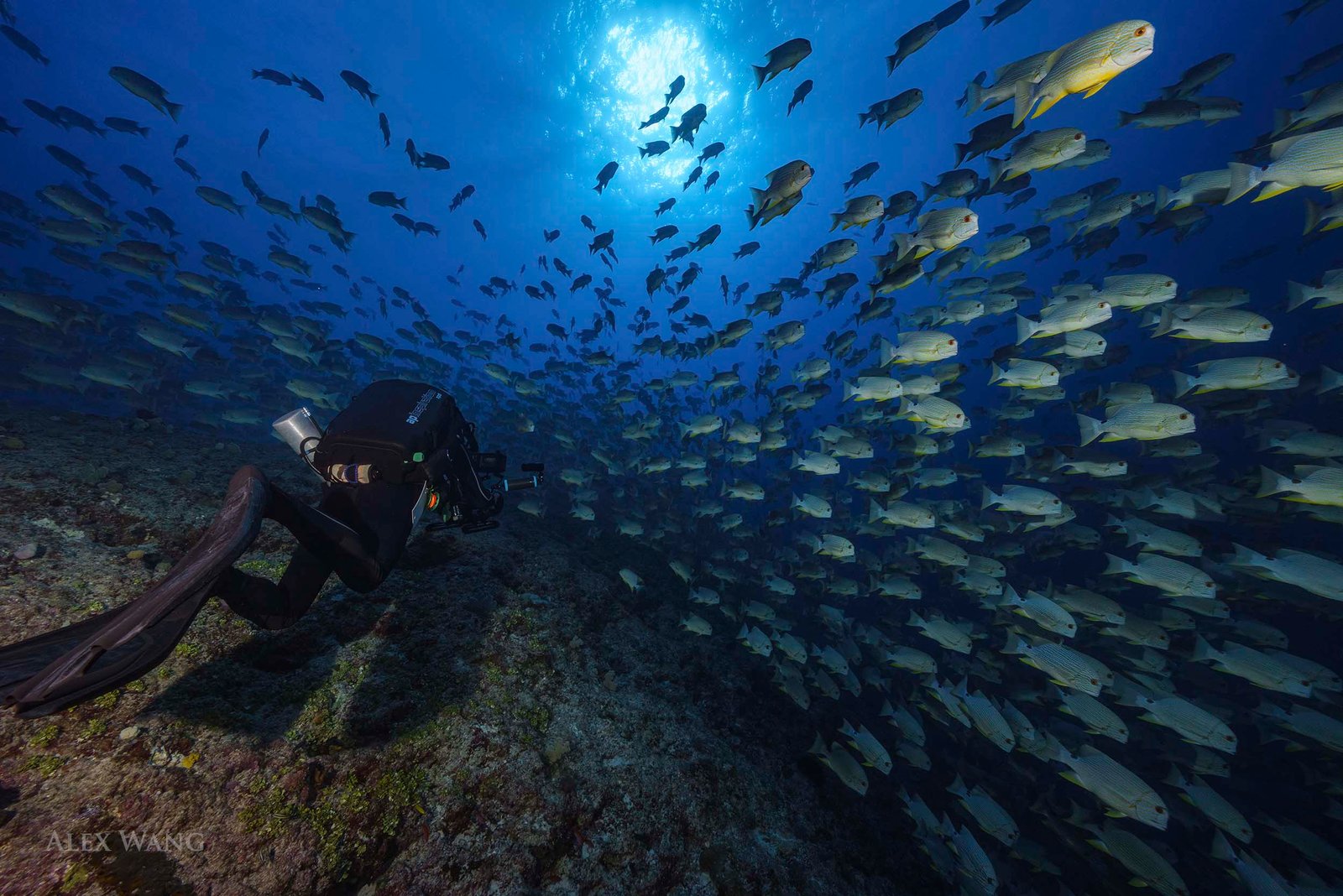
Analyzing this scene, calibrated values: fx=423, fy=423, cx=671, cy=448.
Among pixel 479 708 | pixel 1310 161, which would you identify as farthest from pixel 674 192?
pixel 479 708

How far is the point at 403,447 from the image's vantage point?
3.11m

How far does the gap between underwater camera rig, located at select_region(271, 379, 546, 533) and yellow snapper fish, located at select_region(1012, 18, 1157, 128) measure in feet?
19.5

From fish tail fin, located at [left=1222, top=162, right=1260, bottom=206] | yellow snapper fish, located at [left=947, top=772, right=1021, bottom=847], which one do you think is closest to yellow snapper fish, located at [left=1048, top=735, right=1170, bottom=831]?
yellow snapper fish, located at [left=947, top=772, right=1021, bottom=847]

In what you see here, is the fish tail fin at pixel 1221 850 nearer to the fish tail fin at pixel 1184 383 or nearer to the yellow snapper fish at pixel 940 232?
the fish tail fin at pixel 1184 383

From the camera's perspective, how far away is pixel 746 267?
265ft

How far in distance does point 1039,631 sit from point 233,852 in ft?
33.8

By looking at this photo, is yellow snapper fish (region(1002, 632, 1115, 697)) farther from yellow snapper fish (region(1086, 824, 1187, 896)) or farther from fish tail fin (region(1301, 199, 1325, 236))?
fish tail fin (region(1301, 199, 1325, 236))

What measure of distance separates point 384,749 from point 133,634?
1474 millimetres

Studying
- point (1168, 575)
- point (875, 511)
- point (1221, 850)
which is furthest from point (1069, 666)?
point (875, 511)

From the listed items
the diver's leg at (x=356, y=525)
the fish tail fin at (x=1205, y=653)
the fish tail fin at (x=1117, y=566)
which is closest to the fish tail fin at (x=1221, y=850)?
the fish tail fin at (x=1205, y=653)

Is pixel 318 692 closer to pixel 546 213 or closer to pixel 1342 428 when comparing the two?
pixel 1342 428

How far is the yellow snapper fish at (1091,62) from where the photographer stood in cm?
363

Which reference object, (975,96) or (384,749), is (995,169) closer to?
(975,96)

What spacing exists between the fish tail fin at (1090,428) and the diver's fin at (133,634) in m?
8.37
